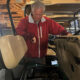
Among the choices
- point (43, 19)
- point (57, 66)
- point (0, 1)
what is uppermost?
point (0, 1)

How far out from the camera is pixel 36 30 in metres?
2.04

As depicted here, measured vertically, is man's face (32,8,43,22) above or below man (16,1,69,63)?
above

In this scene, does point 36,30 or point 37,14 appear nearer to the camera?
point 37,14

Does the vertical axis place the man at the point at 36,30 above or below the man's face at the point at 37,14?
below

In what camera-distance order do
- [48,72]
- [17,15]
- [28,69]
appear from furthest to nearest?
[17,15] < [48,72] < [28,69]

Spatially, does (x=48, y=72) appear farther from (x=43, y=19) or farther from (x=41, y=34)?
(x=43, y=19)

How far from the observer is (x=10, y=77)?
1412mm

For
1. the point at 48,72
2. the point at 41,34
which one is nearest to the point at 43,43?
the point at 41,34

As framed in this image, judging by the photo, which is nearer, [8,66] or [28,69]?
[8,66]

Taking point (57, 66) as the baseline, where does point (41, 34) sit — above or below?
above

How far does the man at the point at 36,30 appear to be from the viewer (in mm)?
1931

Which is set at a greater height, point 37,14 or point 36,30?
point 37,14

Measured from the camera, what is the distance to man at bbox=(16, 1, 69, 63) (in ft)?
6.33

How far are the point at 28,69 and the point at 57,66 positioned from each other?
1.50ft
